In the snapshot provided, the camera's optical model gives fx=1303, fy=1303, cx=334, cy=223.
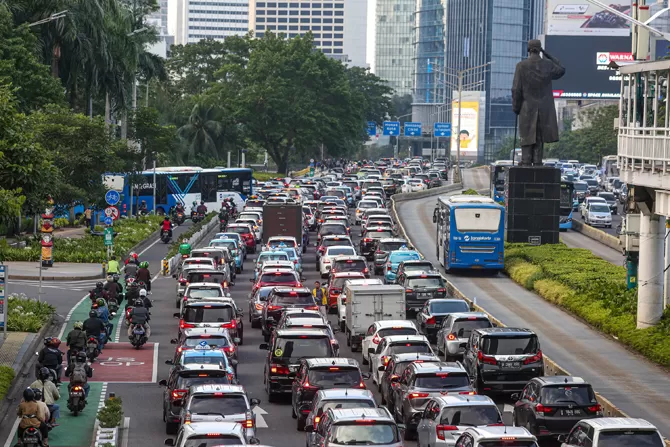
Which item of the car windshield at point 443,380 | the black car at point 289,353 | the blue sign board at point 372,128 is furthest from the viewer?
the blue sign board at point 372,128

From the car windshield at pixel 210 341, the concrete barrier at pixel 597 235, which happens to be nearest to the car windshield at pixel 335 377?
the car windshield at pixel 210 341

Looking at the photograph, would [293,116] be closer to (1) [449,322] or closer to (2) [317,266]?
(2) [317,266]

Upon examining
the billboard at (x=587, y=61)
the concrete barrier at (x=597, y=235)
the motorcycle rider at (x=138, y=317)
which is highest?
the billboard at (x=587, y=61)

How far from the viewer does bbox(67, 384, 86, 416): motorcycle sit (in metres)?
25.6

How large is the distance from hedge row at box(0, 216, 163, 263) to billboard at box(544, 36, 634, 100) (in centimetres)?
6117

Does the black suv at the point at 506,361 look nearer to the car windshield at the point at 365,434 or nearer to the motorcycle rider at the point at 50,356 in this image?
the car windshield at the point at 365,434

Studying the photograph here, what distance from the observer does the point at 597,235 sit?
233 feet

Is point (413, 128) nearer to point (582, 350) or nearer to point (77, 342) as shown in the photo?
point (582, 350)

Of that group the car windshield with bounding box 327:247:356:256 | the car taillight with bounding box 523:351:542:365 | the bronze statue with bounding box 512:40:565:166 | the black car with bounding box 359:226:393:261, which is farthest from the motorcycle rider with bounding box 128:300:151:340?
the bronze statue with bounding box 512:40:565:166

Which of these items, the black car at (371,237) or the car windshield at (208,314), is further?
the black car at (371,237)

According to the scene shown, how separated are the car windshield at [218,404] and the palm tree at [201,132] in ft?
317

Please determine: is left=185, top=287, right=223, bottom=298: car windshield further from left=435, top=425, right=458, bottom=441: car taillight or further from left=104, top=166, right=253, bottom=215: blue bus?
left=104, top=166, right=253, bottom=215: blue bus

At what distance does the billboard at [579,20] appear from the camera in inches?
5399

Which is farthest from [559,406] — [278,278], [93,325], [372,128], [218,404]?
[372,128]
